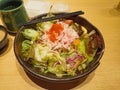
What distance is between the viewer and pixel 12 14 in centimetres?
85

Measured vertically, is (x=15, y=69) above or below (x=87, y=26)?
below

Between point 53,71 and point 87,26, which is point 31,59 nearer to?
point 53,71

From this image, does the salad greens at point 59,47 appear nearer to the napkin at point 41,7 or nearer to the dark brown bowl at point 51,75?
the dark brown bowl at point 51,75

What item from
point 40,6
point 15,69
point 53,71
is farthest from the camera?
point 40,6

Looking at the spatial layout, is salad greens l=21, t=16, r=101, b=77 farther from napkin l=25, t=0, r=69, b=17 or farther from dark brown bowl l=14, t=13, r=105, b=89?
napkin l=25, t=0, r=69, b=17

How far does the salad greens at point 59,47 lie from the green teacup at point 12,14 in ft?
0.35

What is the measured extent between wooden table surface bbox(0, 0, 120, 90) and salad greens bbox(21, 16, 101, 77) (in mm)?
88

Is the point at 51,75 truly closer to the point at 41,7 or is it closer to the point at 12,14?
the point at 12,14

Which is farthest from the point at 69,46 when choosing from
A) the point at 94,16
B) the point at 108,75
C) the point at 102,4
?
the point at 102,4

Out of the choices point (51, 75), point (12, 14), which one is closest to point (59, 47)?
point (51, 75)

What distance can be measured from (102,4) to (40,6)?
37 cm

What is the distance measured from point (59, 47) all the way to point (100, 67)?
205mm

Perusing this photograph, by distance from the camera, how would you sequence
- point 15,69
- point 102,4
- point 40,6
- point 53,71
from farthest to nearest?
point 102,4 < point 40,6 < point 15,69 < point 53,71

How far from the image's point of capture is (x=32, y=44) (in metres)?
0.76
